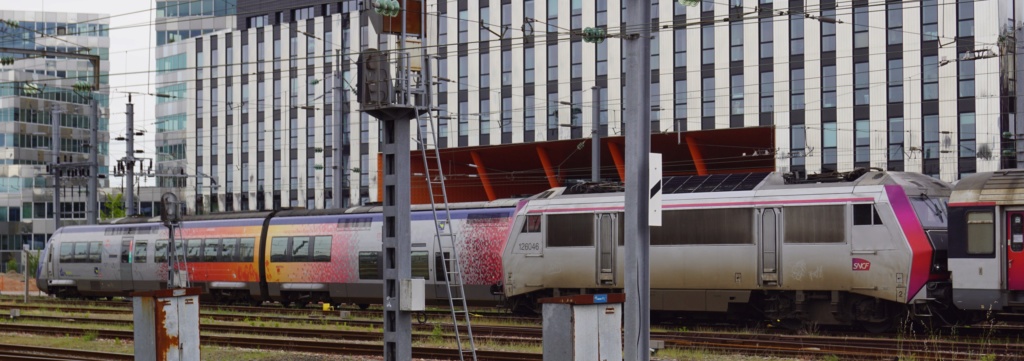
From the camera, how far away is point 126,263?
4072cm

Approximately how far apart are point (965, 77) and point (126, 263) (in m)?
33.0

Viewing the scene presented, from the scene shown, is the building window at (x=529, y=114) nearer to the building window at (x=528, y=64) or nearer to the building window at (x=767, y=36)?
the building window at (x=528, y=64)

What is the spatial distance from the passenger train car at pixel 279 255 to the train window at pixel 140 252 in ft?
0.11

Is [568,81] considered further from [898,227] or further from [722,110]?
[898,227]

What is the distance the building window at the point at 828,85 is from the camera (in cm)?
5109

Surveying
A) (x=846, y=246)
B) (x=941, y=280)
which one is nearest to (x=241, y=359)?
(x=846, y=246)

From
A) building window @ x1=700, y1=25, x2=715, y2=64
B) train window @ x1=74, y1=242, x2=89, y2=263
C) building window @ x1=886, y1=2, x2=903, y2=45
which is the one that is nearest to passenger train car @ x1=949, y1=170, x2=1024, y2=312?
building window @ x1=886, y1=2, x2=903, y2=45

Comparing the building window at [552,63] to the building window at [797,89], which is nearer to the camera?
the building window at [797,89]

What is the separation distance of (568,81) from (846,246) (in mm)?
35636

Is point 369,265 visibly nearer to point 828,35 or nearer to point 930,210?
point 930,210

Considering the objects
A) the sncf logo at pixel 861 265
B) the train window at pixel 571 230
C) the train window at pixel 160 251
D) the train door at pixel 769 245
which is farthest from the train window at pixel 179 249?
the sncf logo at pixel 861 265

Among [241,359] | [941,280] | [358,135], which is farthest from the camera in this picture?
[358,135]

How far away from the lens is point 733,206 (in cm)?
2511

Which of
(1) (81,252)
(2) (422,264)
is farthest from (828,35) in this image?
(1) (81,252)
